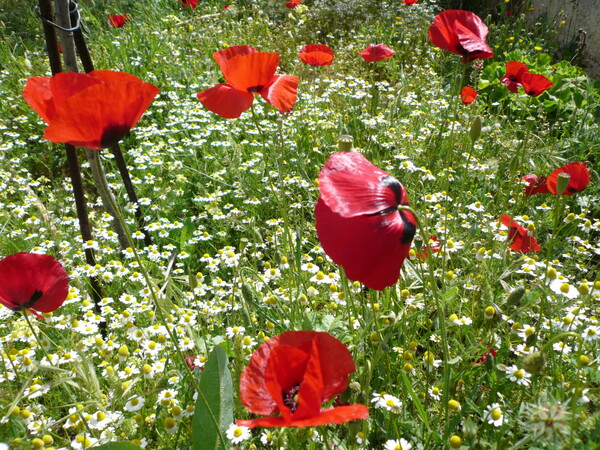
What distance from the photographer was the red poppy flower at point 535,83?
2.39 meters

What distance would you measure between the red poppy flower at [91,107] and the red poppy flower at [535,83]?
2.04 metres

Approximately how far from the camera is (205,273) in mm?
2529

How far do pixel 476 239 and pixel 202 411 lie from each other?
161cm

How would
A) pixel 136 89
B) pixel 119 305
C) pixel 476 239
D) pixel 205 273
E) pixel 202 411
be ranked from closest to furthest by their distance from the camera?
1. pixel 136 89
2. pixel 202 411
3. pixel 119 305
4. pixel 476 239
5. pixel 205 273

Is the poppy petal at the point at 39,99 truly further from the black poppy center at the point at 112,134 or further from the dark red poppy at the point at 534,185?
the dark red poppy at the point at 534,185

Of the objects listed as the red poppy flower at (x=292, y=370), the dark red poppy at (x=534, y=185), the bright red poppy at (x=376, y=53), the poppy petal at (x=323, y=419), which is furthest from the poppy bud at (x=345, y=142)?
the bright red poppy at (x=376, y=53)

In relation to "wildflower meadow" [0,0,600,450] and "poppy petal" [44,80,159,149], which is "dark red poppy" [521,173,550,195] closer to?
"wildflower meadow" [0,0,600,450]

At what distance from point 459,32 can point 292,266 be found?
0.91 metres

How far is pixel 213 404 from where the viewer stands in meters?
1.20

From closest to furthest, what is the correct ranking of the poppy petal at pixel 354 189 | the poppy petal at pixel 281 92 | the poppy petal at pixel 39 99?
the poppy petal at pixel 354 189
the poppy petal at pixel 39 99
the poppy petal at pixel 281 92

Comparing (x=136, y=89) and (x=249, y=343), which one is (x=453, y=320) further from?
(x=136, y=89)

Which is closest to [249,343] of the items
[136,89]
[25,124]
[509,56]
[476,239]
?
[136,89]

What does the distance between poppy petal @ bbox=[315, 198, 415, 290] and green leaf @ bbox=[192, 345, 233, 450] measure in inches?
17.4

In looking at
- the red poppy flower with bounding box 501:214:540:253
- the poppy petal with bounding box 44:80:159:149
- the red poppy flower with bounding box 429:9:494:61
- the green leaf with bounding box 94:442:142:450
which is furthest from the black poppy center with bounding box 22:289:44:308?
the red poppy flower with bounding box 501:214:540:253
